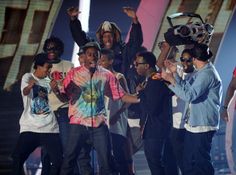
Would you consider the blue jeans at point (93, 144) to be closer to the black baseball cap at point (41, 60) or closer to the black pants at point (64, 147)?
the black pants at point (64, 147)

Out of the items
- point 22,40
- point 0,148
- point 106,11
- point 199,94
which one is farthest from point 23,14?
point 199,94

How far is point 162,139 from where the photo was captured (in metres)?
5.39

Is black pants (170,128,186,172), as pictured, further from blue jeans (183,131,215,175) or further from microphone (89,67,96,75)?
microphone (89,67,96,75)

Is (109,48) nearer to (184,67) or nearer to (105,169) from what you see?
(184,67)

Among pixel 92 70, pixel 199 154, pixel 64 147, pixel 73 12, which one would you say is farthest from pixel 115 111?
pixel 73 12

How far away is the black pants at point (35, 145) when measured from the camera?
5.33 meters

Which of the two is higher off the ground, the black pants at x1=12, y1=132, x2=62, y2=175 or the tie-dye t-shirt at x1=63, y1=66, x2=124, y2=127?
the tie-dye t-shirt at x1=63, y1=66, x2=124, y2=127

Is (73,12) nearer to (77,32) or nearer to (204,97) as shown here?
(77,32)

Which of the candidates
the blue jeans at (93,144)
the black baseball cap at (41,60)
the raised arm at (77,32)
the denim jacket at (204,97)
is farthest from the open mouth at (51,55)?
the denim jacket at (204,97)

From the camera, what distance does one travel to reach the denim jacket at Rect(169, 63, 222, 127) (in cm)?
515

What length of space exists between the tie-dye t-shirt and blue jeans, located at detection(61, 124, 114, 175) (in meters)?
0.07

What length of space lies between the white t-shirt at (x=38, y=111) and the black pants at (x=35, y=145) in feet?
0.19

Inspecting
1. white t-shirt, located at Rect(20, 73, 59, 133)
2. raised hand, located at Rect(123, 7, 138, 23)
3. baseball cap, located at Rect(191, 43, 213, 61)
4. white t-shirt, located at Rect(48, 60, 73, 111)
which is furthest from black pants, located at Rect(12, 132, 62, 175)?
raised hand, located at Rect(123, 7, 138, 23)

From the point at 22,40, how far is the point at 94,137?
1.76 meters
